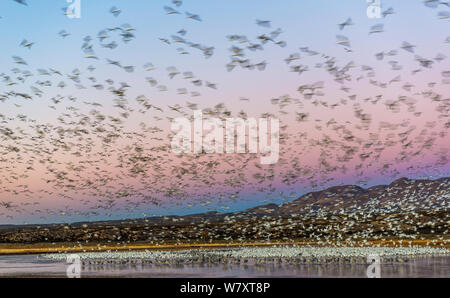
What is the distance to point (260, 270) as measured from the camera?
31156 mm

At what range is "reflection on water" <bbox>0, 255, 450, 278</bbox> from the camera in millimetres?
28359

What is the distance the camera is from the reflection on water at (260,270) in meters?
28.4

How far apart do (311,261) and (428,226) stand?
61.3m

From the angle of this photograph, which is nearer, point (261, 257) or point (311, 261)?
point (311, 261)
